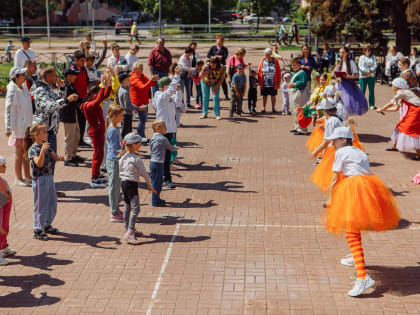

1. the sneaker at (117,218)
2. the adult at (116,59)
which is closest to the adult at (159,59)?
the adult at (116,59)

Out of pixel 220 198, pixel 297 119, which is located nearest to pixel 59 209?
pixel 220 198

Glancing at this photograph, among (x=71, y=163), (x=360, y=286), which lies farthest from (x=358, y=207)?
(x=71, y=163)

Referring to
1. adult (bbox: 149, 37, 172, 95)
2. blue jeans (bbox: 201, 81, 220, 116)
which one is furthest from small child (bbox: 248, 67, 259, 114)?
adult (bbox: 149, 37, 172, 95)

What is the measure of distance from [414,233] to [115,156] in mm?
4707

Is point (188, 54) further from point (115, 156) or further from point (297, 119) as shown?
point (115, 156)

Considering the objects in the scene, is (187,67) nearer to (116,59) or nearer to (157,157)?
(116,59)

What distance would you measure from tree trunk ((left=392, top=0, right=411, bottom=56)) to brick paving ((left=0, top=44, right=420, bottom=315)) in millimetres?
16659

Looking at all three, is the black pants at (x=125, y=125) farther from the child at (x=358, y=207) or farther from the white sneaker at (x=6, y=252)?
the child at (x=358, y=207)

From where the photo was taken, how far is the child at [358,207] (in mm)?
7012

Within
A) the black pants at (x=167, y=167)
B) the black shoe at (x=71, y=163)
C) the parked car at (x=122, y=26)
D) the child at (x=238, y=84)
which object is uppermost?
the parked car at (x=122, y=26)

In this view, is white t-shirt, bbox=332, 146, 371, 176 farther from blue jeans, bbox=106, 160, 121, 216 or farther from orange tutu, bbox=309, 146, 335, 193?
blue jeans, bbox=106, 160, 121, 216

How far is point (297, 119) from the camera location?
16.0m

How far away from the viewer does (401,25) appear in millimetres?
27672

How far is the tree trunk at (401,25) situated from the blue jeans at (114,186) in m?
21.3
